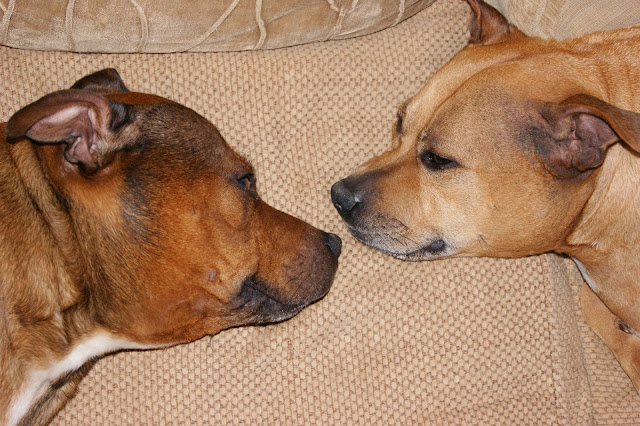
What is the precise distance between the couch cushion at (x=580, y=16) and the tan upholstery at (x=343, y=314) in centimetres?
→ 42

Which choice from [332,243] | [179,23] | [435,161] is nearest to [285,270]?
[332,243]

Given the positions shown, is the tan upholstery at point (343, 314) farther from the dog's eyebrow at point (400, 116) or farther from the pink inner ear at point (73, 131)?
the pink inner ear at point (73, 131)

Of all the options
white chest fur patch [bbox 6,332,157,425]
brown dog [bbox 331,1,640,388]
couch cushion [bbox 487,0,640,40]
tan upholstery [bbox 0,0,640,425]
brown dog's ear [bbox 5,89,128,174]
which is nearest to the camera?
brown dog's ear [bbox 5,89,128,174]

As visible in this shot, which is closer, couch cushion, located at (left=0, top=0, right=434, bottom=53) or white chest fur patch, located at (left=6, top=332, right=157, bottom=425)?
white chest fur patch, located at (left=6, top=332, right=157, bottom=425)

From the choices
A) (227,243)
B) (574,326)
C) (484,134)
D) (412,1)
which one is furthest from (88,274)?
(574,326)

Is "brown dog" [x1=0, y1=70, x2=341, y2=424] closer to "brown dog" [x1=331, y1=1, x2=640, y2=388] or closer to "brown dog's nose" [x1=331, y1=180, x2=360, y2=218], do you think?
"brown dog's nose" [x1=331, y1=180, x2=360, y2=218]

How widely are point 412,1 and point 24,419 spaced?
2.69 m

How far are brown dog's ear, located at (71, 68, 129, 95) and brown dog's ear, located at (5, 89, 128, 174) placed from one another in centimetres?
46

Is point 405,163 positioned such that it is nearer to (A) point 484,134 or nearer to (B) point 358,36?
(A) point 484,134

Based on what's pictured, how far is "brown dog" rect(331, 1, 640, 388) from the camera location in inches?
115

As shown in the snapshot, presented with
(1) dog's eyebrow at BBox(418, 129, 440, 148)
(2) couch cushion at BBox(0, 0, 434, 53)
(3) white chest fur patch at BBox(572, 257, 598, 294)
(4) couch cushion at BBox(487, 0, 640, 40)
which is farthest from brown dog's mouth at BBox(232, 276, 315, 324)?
(4) couch cushion at BBox(487, 0, 640, 40)

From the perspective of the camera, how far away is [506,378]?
11.7 ft

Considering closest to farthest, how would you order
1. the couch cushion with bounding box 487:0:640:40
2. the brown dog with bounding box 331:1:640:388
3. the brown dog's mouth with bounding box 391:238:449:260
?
the brown dog with bounding box 331:1:640:388
the brown dog's mouth with bounding box 391:238:449:260
the couch cushion with bounding box 487:0:640:40

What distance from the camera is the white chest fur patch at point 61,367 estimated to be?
269 centimetres
